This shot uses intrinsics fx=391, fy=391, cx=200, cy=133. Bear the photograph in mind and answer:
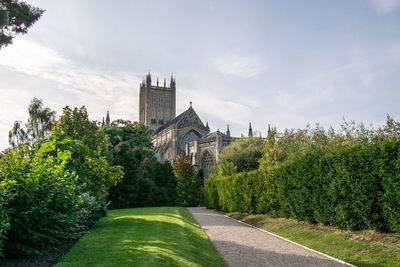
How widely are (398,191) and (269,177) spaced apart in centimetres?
1017

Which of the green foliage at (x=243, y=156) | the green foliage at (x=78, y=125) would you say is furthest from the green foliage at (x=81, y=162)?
the green foliage at (x=243, y=156)

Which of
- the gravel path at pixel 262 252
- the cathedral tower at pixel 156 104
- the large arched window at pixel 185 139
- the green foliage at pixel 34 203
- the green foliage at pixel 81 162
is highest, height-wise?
the cathedral tower at pixel 156 104

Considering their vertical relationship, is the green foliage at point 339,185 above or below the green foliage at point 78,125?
below

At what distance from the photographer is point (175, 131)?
83.8 metres

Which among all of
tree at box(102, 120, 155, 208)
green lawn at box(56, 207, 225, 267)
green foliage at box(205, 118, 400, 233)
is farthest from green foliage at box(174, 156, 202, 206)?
green lawn at box(56, 207, 225, 267)

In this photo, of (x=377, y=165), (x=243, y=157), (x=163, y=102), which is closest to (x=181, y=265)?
(x=377, y=165)

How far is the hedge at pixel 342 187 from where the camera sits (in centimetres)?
1078

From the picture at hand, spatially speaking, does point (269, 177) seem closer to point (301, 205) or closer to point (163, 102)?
point (301, 205)

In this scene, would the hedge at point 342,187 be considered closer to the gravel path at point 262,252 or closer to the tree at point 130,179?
the gravel path at point 262,252

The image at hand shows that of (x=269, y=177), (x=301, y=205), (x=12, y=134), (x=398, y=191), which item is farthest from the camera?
(x=12, y=134)

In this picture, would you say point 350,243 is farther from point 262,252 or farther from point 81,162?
point 81,162

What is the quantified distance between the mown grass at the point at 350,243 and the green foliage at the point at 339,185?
364 mm

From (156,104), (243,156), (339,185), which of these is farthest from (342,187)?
(156,104)

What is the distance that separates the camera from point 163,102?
118188mm
